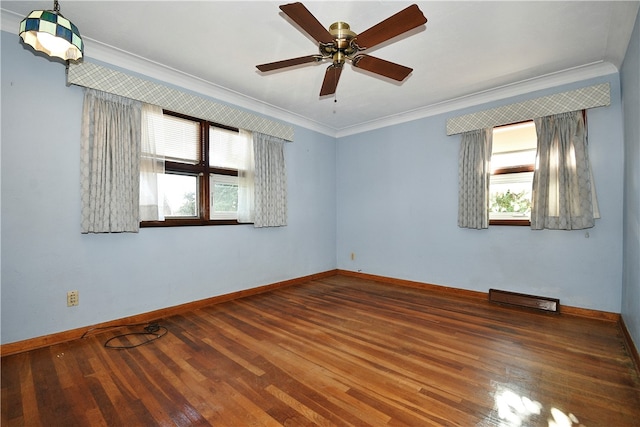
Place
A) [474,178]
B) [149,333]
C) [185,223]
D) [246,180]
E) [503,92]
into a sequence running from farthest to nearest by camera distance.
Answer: [246,180]
[474,178]
[503,92]
[185,223]
[149,333]

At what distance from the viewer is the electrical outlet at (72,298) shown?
2.61m

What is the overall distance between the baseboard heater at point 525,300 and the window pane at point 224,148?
Result: 3927mm

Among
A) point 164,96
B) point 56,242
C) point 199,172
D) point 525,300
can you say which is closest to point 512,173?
point 525,300

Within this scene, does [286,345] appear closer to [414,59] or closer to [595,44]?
[414,59]

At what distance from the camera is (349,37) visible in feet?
6.54

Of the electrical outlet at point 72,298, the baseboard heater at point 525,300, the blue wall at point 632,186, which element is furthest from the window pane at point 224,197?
the blue wall at point 632,186

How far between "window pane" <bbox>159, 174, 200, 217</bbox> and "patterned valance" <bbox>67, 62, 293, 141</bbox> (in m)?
0.80

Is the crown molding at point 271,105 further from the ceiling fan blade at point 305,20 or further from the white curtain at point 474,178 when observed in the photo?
the ceiling fan blade at point 305,20

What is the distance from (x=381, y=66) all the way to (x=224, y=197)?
263 centimetres

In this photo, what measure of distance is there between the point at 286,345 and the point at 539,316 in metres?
2.91

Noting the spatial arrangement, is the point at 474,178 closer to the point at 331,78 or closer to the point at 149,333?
the point at 331,78

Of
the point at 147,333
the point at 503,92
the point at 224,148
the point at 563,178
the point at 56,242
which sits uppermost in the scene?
the point at 503,92

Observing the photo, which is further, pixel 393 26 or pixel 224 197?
pixel 224 197

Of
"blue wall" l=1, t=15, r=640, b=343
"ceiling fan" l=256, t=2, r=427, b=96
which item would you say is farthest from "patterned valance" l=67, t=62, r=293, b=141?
"ceiling fan" l=256, t=2, r=427, b=96
